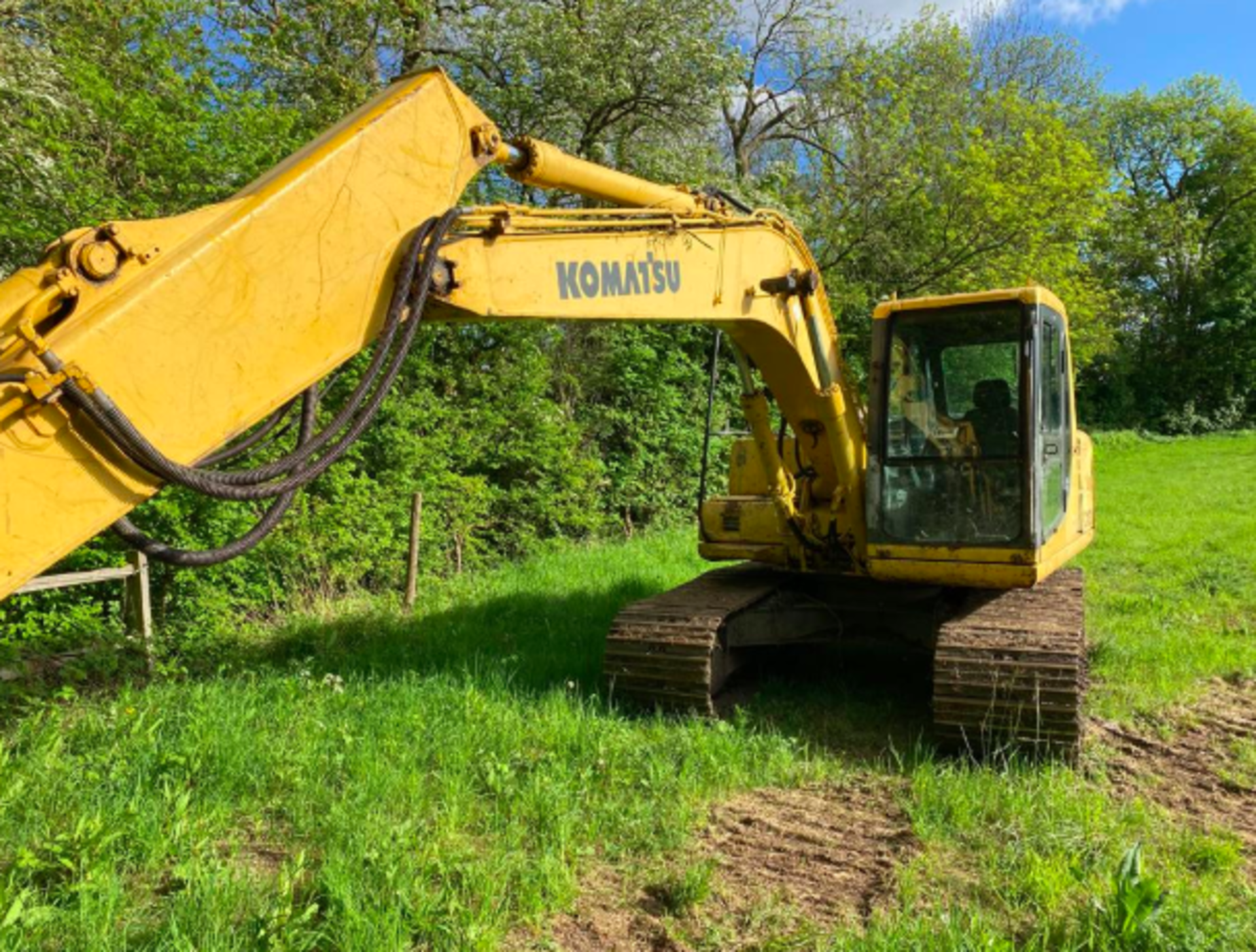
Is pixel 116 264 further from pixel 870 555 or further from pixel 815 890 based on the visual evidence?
pixel 870 555

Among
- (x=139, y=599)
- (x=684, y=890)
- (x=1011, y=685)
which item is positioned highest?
(x=139, y=599)

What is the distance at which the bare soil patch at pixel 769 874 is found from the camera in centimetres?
297

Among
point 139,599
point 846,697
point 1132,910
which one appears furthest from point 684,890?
point 139,599

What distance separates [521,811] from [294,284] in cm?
228

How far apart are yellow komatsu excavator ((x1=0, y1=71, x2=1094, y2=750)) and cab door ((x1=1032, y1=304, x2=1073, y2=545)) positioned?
0.03 m

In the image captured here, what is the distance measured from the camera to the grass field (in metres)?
2.83

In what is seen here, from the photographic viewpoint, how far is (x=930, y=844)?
3604 millimetres

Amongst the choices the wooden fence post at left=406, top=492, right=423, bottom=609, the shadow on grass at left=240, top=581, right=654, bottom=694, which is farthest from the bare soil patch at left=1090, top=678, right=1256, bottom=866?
the wooden fence post at left=406, top=492, right=423, bottom=609

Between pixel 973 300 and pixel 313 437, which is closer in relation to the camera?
pixel 313 437

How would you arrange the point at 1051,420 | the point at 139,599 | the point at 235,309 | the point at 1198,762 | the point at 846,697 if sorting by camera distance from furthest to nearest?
the point at 139,599 < the point at 846,697 < the point at 1051,420 < the point at 1198,762 < the point at 235,309

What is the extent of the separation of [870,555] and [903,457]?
59 centimetres

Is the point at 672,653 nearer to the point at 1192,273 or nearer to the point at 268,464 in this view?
the point at 268,464

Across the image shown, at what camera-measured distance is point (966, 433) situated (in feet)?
16.8

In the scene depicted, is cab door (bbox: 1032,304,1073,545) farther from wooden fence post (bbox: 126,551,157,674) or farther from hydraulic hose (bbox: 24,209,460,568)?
wooden fence post (bbox: 126,551,157,674)
